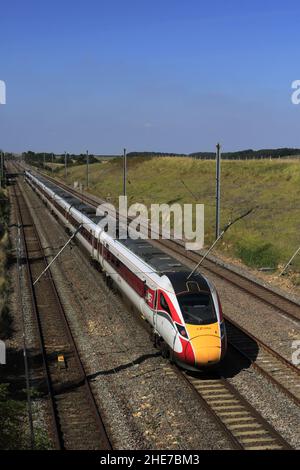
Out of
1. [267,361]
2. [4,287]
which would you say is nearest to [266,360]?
[267,361]

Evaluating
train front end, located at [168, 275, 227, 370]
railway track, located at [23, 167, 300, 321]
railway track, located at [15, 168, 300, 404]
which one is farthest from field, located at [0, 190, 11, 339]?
railway track, located at [23, 167, 300, 321]

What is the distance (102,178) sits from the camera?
10275 cm

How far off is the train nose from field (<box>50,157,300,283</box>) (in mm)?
13369

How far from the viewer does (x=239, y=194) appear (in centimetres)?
5922

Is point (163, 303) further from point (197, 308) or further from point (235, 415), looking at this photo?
point (235, 415)

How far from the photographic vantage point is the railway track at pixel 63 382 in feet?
38.6

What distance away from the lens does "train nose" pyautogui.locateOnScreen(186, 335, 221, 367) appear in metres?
14.1

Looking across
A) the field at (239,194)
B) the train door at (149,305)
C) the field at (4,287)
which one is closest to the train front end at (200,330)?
the train door at (149,305)

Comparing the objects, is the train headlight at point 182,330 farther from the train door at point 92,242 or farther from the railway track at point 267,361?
the train door at point 92,242

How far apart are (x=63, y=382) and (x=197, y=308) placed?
4213mm

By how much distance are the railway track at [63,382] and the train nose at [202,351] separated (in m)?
2.78

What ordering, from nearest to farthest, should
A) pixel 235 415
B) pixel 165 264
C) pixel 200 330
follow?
pixel 235 415, pixel 200 330, pixel 165 264

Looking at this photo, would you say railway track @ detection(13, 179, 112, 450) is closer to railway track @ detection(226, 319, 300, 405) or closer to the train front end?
the train front end

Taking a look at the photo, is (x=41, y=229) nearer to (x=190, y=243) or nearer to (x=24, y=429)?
(x=190, y=243)
